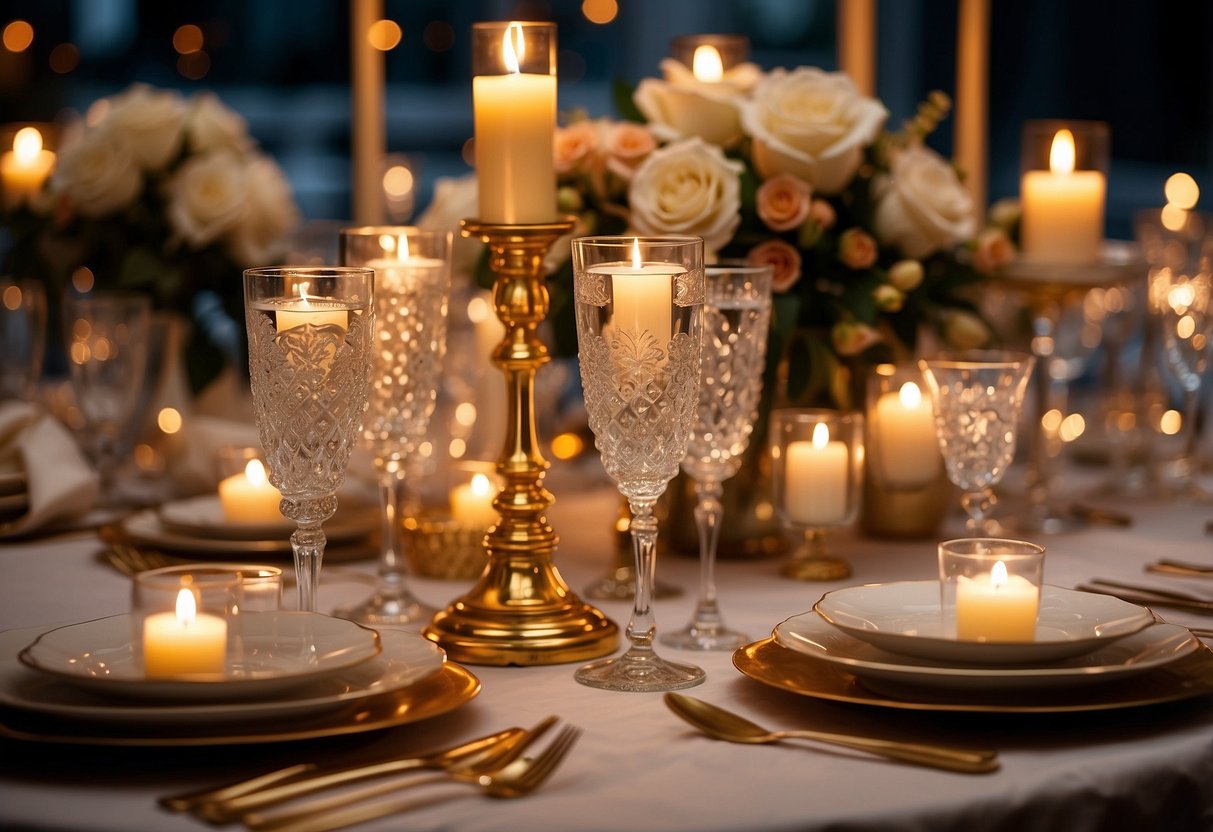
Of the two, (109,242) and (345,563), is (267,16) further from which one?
(345,563)

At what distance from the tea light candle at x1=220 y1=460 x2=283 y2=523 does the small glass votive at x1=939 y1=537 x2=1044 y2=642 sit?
34.8 inches

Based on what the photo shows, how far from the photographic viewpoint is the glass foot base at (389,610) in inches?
60.1

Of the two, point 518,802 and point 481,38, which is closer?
point 518,802

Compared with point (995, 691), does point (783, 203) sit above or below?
above

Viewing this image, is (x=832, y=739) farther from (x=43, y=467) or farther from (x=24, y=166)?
(x=24, y=166)

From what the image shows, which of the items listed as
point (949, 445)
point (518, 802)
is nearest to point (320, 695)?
point (518, 802)

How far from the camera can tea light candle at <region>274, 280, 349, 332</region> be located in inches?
49.0

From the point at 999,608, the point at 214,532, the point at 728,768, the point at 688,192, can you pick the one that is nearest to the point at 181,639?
the point at 728,768

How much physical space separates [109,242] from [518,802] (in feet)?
5.31

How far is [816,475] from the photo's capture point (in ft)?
5.48

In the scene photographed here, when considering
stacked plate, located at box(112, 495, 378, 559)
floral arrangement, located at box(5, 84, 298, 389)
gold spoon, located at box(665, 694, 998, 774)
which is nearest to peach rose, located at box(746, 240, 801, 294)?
stacked plate, located at box(112, 495, 378, 559)

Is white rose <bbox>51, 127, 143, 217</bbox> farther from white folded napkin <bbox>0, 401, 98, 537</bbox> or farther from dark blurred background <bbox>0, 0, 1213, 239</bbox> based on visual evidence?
dark blurred background <bbox>0, 0, 1213, 239</bbox>

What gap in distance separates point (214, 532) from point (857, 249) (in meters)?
0.81

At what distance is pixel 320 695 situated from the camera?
1094mm
